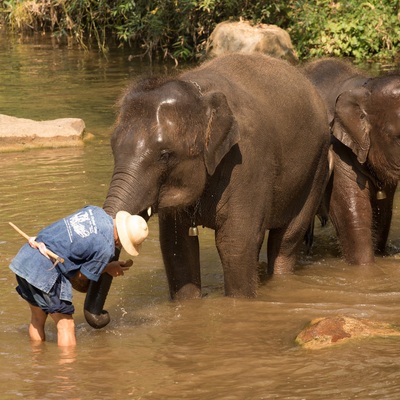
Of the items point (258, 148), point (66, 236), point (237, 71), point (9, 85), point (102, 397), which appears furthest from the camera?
point (9, 85)

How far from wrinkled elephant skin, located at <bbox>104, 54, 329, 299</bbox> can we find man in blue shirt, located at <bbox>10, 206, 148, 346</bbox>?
0.79ft

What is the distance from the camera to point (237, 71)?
7.21 metres

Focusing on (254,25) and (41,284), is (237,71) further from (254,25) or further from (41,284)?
(254,25)

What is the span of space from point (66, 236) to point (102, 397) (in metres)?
0.90

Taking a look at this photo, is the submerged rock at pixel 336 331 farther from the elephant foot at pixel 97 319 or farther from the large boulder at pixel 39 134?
the large boulder at pixel 39 134

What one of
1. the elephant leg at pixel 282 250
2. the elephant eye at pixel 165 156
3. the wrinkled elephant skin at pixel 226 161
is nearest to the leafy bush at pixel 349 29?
the wrinkled elephant skin at pixel 226 161

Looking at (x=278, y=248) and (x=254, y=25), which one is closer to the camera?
(x=278, y=248)

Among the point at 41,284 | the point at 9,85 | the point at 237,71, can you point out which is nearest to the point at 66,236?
the point at 41,284

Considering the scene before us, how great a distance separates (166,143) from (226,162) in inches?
21.6

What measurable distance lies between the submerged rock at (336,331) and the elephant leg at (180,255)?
110 cm

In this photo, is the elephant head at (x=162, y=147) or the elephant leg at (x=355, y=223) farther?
the elephant leg at (x=355, y=223)

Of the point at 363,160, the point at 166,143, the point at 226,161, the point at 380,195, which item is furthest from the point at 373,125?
the point at 166,143

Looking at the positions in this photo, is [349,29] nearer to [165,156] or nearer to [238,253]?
[238,253]

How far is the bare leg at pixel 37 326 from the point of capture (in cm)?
617
